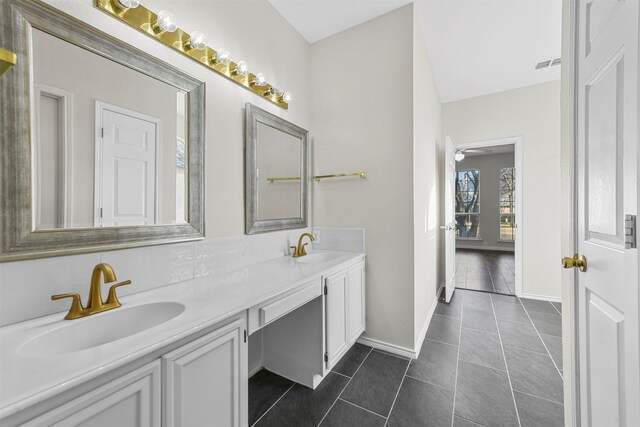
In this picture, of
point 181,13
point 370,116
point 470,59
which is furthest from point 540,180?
point 181,13

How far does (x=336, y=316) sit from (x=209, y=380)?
1.02 metres

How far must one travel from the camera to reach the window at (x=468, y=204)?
747 cm

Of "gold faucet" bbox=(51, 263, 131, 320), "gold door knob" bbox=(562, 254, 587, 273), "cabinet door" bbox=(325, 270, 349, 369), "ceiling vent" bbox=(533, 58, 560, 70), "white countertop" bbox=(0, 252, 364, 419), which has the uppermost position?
"ceiling vent" bbox=(533, 58, 560, 70)

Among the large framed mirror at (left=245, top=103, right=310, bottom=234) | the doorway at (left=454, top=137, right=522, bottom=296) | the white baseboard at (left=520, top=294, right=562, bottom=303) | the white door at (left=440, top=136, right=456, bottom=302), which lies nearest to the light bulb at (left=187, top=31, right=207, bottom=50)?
the large framed mirror at (left=245, top=103, right=310, bottom=234)

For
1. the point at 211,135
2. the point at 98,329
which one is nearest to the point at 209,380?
the point at 98,329

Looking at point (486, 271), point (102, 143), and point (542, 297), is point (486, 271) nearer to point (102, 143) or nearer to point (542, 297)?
point (542, 297)

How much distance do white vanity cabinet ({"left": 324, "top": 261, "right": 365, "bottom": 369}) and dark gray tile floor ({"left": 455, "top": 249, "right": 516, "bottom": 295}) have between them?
8.32ft

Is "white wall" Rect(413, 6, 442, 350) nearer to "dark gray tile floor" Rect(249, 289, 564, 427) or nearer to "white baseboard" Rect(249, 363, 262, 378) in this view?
"dark gray tile floor" Rect(249, 289, 564, 427)

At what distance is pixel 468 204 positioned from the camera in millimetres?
7613

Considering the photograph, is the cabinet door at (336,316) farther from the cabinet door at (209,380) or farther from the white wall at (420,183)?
the cabinet door at (209,380)

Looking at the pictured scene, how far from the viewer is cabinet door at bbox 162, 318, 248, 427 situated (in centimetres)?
85

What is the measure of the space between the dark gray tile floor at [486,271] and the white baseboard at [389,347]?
2261mm

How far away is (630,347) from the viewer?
2.52 ft

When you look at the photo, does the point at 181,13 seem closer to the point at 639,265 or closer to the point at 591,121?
the point at 591,121
